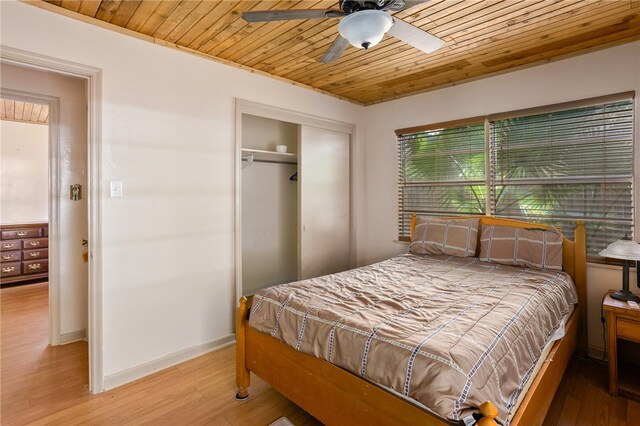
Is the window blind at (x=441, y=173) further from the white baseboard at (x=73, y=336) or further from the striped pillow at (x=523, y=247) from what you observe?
the white baseboard at (x=73, y=336)

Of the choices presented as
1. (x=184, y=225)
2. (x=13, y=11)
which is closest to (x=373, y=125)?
(x=184, y=225)

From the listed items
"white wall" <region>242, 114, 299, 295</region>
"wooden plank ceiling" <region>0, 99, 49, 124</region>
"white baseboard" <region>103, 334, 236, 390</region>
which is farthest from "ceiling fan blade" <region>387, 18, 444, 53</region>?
"wooden plank ceiling" <region>0, 99, 49, 124</region>

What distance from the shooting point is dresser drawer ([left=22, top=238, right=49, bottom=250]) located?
482 centimetres

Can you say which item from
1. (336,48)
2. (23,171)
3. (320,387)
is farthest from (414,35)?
(23,171)

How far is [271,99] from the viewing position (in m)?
3.21

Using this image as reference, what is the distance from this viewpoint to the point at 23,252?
479 centimetres

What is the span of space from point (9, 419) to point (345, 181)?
3.44 meters

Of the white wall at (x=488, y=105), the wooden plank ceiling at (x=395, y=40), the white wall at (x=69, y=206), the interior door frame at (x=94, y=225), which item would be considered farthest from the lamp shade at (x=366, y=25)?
the white wall at (x=69, y=206)

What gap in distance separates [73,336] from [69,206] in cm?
120

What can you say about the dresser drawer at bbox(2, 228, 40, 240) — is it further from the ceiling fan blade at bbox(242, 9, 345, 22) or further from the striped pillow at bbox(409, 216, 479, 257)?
the striped pillow at bbox(409, 216, 479, 257)

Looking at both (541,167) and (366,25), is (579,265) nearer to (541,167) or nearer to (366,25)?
(541,167)

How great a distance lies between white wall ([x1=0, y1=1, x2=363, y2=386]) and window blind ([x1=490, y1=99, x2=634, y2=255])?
2.51 metres

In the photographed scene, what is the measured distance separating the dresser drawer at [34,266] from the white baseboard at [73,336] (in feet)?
8.66

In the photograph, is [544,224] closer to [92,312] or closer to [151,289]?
[151,289]
